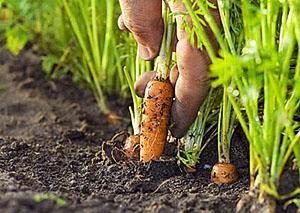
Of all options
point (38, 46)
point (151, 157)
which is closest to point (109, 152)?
point (151, 157)

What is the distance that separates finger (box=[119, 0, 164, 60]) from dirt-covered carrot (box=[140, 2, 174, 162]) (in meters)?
0.03

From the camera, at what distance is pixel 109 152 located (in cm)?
247

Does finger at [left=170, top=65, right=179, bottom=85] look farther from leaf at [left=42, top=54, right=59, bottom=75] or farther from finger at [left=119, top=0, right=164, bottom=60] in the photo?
leaf at [left=42, top=54, right=59, bottom=75]

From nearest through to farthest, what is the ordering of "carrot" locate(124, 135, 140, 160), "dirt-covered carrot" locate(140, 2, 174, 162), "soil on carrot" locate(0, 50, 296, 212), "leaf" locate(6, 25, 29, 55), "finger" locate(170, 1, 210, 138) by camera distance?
1. "soil on carrot" locate(0, 50, 296, 212)
2. "finger" locate(170, 1, 210, 138)
3. "dirt-covered carrot" locate(140, 2, 174, 162)
4. "carrot" locate(124, 135, 140, 160)
5. "leaf" locate(6, 25, 29, 55)

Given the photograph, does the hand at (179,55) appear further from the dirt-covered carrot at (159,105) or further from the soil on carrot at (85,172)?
the soil on carrot at (85,172)

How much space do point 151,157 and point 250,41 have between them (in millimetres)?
697

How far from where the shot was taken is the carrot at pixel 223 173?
7.23 ft

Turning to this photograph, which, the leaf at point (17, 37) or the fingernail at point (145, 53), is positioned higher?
the leaf at point (17, 37)

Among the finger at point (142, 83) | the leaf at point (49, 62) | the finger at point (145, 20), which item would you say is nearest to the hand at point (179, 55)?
the finger at point (145, 20)

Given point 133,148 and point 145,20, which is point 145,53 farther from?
point 133,148

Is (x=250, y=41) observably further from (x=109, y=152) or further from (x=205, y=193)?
(x=109, y=152)

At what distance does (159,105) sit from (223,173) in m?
0.30

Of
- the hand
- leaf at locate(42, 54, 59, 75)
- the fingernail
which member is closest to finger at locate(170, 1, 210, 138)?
the hand

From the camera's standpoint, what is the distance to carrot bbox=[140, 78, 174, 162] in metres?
2.31
